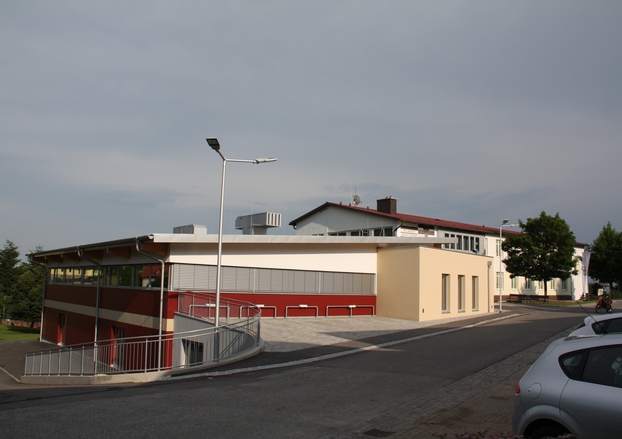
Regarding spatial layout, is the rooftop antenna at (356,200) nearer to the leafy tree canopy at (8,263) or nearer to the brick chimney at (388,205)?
the brick chimney at (388,205)

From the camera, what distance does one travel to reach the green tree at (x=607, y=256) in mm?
56156

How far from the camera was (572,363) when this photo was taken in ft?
16.9

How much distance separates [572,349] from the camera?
5.28 metres

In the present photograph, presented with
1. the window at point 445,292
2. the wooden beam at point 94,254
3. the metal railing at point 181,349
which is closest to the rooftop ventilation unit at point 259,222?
the wooden beam at point 94,254

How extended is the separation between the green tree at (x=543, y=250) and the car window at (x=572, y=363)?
46.0 metres

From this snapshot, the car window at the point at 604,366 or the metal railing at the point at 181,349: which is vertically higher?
the car window at the point at 604,366

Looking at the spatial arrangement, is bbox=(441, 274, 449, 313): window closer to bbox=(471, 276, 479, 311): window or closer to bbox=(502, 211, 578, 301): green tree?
bbox=(471, 276, 479, 311): window

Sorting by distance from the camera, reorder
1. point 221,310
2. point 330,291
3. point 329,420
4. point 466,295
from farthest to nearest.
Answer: point 466,295, point 330,291, point 221,310, point 329,420

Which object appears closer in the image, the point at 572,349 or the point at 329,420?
the point at 572,349

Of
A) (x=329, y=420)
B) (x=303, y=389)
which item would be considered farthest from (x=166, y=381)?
(x=329, y=420)

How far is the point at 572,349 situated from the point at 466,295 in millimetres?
25858

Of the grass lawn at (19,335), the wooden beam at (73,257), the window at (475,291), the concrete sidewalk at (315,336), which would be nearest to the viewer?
the concrete sidewalk at (315,336)

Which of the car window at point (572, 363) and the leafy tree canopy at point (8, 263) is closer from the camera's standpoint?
the car window at point (572, 363)

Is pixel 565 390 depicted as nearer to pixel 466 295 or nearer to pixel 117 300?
pixel 117 300
